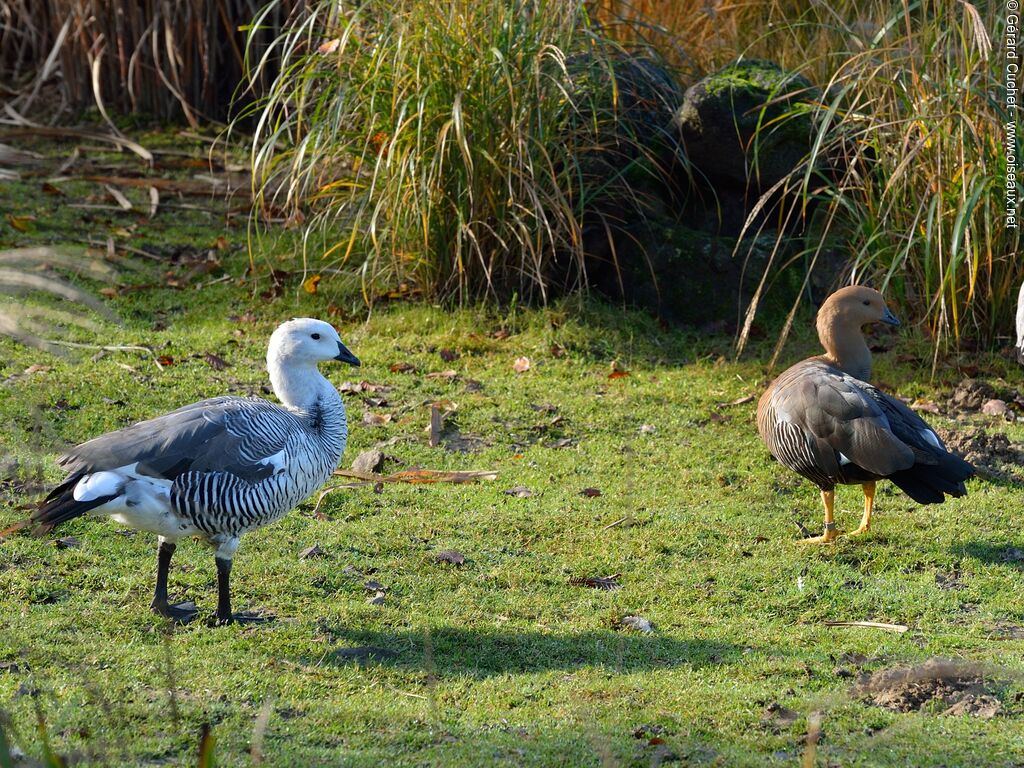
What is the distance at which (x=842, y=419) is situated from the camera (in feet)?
17.5

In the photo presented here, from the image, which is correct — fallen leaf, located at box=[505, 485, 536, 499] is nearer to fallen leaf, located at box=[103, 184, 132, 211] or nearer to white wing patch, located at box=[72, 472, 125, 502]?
white wing patch, located at box=[72, 472, 125, 502]

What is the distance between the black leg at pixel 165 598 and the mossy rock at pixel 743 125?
16.8 ft

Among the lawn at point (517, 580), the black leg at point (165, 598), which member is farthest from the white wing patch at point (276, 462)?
the lawn at point (517, 580)

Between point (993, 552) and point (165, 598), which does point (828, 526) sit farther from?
point (165, 598)

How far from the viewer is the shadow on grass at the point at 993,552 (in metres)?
5.35

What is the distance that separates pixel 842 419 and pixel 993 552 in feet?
3.18

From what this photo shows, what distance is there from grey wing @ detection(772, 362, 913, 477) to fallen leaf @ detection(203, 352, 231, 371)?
3.52 m

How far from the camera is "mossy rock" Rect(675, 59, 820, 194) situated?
8.39 metres

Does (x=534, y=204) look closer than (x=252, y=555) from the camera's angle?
No

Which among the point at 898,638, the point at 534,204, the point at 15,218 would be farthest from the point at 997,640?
the point at 15,218

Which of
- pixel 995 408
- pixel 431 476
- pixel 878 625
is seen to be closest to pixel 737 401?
pixel 995 408

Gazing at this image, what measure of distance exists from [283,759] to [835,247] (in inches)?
237

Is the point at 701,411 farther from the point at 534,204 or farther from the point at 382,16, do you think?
the point at 382,16

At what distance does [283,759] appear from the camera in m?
3.55
